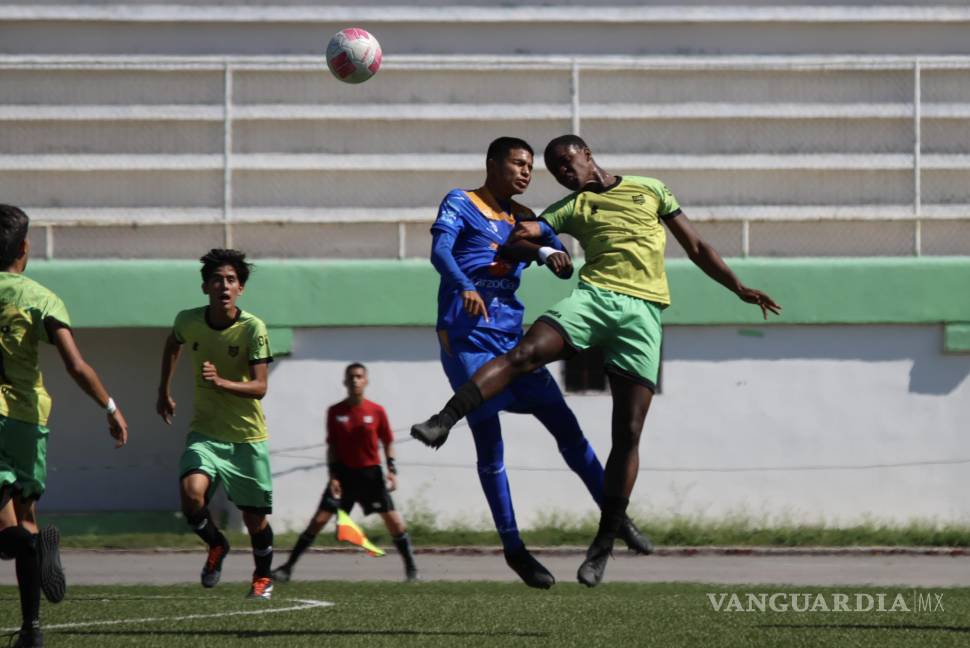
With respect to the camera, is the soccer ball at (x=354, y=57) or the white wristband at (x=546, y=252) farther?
the soccer ball at (x=354, y=57)

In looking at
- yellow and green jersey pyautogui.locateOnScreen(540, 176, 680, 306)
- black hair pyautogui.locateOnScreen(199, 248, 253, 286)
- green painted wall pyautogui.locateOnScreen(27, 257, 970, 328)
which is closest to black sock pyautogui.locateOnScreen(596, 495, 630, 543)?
yellow and green jersey pyautogui.locateOnScreen(540, 176, 680, 306)

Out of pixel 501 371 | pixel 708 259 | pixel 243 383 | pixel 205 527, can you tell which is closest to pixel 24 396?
pixel 501 371

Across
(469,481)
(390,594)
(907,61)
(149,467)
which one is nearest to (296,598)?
(390,594)

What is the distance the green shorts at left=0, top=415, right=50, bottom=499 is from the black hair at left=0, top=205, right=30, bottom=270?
2.44 ft

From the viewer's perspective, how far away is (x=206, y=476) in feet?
33.5

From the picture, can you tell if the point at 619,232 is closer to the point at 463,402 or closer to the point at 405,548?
the point at 463,402

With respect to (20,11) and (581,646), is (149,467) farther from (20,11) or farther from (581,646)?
(581,646)

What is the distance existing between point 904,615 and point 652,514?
8.67 meters

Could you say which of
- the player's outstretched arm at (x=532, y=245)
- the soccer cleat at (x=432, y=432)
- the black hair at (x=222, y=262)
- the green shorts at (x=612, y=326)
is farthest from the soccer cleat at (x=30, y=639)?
the black hair at (x=222, y=262)

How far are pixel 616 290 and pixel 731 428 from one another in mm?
9764

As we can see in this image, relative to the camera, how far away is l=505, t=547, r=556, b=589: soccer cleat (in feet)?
27.1

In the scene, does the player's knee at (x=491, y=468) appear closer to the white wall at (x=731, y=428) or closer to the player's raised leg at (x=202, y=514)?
the player's raised leg at (x=202, y=514)

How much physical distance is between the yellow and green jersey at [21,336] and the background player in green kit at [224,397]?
2.47 m

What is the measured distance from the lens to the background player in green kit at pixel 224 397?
10.1m
